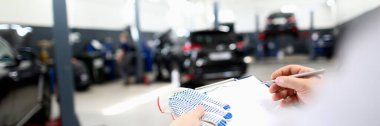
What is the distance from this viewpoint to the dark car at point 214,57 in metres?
4.44

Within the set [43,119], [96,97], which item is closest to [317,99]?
[43,119]

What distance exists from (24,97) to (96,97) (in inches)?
92.7

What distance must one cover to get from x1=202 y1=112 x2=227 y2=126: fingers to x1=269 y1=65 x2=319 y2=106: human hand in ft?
0.65

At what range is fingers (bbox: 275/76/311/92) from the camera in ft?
2.05

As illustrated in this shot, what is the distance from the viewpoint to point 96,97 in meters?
4.83

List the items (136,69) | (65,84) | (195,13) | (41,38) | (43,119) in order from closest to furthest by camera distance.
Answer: (65,84) → (43,119) → (41,38) → (136,69) → (195,13)

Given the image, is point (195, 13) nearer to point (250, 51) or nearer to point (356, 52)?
point (250, 51)

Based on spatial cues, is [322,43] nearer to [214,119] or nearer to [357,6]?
[357,6]

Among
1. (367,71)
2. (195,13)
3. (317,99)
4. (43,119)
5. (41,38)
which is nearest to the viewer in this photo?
(367,71)

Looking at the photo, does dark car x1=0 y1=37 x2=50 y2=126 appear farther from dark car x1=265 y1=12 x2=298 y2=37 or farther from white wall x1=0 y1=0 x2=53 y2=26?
dark car x1=265 y1=12 x2=298 y2=37

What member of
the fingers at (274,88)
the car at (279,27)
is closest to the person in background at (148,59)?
the car at (279,27)

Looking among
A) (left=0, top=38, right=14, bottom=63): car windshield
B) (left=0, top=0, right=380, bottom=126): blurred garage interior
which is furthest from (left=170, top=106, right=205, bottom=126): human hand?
(left=0, top=38, right=14, bottom=63): car windshield

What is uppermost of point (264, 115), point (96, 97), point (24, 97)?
point (264, 115)

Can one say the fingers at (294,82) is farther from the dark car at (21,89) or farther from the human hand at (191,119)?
the dark car at (21,89)
